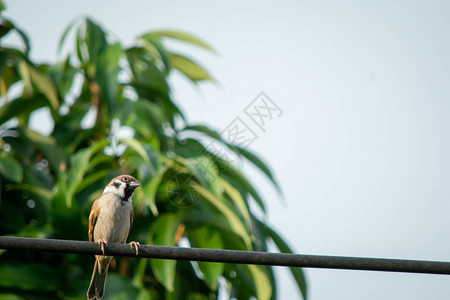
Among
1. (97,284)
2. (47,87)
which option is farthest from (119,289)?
(47,87)

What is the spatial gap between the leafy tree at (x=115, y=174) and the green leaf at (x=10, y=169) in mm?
11

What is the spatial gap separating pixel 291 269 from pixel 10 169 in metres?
3.00

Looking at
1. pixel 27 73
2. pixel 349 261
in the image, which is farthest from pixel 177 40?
pixel 349 261

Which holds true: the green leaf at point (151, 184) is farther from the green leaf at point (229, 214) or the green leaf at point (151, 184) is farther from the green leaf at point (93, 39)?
the green leaf at point (93, 39)

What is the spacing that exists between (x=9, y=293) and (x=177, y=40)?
3851 mm

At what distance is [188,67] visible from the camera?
7.90 metres


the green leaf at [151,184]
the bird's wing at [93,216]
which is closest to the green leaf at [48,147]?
the bird's wing at [93,216]

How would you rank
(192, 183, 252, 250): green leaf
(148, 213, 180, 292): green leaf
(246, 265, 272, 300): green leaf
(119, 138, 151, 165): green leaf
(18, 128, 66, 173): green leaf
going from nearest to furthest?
(148, 213, 180, 292): green leaf < (119, 138, 151, 165): green leaf < (192, 183, 252, 250): green leaf < (246, 265, 272, 300): green leaf < (18, 128, 66, 173): green leaf

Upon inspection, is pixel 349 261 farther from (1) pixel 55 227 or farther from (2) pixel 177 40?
(2) pixel 177 40

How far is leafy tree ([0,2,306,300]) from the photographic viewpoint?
564 cm

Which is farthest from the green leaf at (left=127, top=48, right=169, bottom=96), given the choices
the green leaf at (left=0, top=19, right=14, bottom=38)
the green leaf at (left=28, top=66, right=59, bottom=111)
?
the green leaf at (left=0, top=19, right=14, bottom=38)

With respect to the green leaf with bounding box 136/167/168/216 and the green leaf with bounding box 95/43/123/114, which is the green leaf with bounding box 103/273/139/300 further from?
the green leaf with bounding box 95/43/123/114

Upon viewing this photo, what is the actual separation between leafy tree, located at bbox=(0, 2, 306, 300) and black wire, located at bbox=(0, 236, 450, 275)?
6.29 feet

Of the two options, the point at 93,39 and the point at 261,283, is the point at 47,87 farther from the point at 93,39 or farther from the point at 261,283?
the point at 261,283
